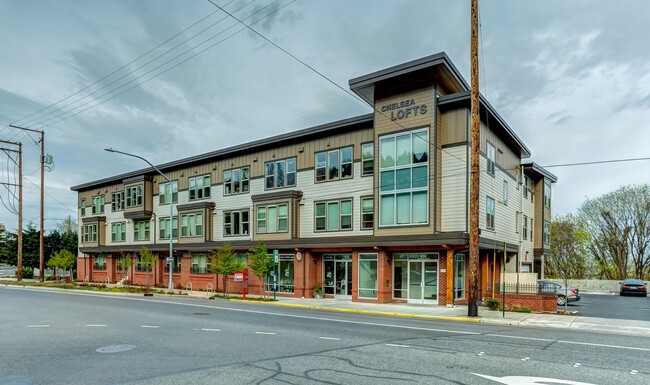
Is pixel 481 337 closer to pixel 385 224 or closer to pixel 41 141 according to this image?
pixel 385 224

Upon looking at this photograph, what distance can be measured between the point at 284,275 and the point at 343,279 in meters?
4.57

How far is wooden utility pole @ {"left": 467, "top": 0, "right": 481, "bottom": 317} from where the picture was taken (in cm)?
1786

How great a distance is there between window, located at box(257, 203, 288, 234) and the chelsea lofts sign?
982 centimetres

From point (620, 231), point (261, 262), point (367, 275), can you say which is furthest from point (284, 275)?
point (620, 231)

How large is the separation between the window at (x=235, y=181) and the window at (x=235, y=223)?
1.63 meters

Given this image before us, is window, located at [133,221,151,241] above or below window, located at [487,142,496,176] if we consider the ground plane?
below

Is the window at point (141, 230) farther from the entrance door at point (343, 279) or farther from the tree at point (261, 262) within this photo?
the entrance door at point (343, 279)

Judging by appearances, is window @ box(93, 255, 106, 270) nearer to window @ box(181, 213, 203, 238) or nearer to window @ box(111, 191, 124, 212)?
window @ box(111, 191, 124, 212)

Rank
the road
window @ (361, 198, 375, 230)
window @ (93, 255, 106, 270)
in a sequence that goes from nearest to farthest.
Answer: the road → window @ (361, 198, 375, 230) → window @ (93, 255, 106, 270)

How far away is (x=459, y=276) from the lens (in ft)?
79.6

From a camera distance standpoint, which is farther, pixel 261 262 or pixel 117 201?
pixel 117 201

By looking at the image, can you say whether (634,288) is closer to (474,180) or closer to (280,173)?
(474,180)

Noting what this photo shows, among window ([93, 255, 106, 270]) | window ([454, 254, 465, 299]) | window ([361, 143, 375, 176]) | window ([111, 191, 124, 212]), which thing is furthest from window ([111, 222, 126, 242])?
window ([454, 254, 465, 299])

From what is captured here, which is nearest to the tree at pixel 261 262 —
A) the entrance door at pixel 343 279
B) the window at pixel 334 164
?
the entrance door at pixel 343 279
